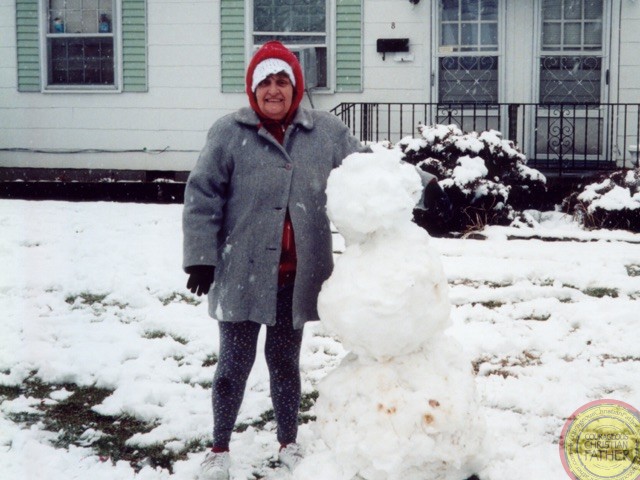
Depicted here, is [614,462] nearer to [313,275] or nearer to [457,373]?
[457,373]

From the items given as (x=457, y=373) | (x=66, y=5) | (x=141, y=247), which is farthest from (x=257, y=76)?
(x=66, y=5)

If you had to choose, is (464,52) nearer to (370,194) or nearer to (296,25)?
(296,25)

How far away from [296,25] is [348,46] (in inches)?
33.6

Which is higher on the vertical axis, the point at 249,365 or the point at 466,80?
the point at 466,80

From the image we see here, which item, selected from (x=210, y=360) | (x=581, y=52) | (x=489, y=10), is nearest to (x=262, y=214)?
(x=210, y=360)

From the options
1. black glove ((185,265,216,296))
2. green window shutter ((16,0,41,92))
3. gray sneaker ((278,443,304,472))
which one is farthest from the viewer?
green window shutter ((16,0,41,92))

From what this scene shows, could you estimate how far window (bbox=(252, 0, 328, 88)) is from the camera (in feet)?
38.3

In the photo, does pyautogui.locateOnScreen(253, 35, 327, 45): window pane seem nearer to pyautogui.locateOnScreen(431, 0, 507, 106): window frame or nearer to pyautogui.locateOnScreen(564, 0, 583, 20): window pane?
pyautogui.locateOnScreen(431, 0, 507, 106): window frame

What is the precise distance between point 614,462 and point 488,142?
6.19 m

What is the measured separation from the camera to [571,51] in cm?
1138

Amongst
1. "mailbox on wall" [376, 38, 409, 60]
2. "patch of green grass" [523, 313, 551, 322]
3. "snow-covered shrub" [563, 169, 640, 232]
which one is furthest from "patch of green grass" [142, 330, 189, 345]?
"mailbox on wall" [376, 38, 409, 60]

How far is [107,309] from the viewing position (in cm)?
607

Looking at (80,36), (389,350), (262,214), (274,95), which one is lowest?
(389,350)

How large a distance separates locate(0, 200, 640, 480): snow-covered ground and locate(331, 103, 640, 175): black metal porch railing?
267 centimetres
